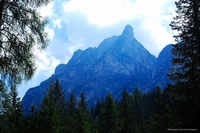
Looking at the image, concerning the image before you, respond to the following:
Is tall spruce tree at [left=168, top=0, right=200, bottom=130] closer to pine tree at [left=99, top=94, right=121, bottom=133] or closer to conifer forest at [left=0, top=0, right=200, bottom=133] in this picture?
conifer forest at [left=0, top=0, right=200, bottom=133]

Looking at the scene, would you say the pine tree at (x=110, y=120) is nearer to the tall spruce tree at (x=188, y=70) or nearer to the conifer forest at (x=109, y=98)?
the conifer forest at (x=109, y=98)

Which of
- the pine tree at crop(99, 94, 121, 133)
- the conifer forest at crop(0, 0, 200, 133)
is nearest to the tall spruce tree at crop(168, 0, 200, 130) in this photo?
the conifer forest at crop(0, 0, 200, 133)

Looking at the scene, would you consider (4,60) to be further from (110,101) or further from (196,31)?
(110,101)

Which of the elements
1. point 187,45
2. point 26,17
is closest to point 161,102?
point 187,45

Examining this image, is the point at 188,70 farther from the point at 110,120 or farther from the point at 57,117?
the point at 110,120

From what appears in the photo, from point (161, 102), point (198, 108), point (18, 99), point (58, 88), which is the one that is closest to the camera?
point (198, 108)

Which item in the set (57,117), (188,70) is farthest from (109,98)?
(188,70)

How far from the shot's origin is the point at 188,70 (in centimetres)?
1619

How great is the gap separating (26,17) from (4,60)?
5.20 ft

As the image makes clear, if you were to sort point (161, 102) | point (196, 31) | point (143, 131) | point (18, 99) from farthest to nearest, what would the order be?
point (143, 131)
point (161, 102)
point (18, 99)
point (196, 31)

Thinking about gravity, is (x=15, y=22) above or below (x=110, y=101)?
below

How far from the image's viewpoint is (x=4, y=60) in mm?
6008

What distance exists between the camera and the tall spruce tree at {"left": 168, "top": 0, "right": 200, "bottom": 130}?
14.5 metres

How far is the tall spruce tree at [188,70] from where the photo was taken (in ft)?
47.7
